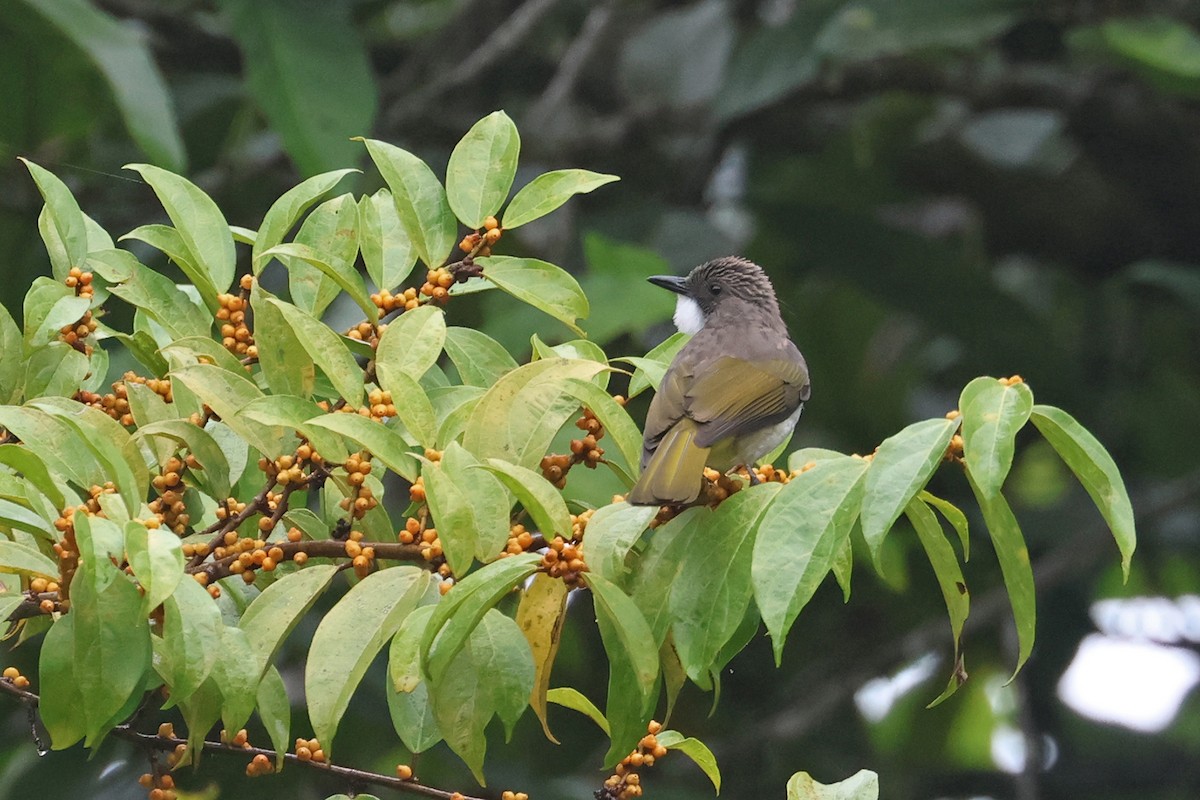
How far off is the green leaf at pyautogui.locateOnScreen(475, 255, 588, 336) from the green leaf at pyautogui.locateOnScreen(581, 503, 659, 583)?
0.42 m

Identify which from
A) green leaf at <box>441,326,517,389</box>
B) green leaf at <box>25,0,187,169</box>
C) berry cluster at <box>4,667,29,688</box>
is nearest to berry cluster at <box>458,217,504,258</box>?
green leaf at <box>441,326,517,389</box>

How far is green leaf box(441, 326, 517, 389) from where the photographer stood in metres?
2.29

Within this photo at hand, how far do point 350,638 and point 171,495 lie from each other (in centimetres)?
39

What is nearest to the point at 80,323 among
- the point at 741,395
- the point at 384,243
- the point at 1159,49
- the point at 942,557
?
the point at 384,243

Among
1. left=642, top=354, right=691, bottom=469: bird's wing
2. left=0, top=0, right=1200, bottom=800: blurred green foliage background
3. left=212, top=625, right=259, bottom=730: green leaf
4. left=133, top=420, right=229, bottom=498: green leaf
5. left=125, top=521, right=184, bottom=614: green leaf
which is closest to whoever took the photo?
left=125, top=521, right=184, bottom=614: green leaf

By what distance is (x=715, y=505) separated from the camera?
2105 millimetres

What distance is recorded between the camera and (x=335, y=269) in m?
2.09

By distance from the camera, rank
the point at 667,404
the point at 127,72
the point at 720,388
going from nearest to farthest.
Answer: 1. the point at 667,404
2. the point at 720,388
3. the point at 127,72

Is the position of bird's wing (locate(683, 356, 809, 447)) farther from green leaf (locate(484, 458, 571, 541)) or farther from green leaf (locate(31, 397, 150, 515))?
green leaf (locate(31, 397, 150, 515))

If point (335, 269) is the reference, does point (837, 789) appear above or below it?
below

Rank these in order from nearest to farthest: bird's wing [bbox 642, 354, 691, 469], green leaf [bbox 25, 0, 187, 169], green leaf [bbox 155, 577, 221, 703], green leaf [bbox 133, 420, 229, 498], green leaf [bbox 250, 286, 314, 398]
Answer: green leaf [bbox 155, 577, 221, 703] → green leaf [bbox 133, 420, 229, 498] → green leaf [bbox 250, 286, 314, 398] → bird's wing [bbox 642, 354, 691, 469] → green leaf [bbox 25, 0, 187, 169]

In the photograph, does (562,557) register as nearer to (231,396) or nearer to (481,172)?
(231,396)

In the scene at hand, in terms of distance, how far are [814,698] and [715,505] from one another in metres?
3.83

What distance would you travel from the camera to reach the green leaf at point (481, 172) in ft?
7.22
